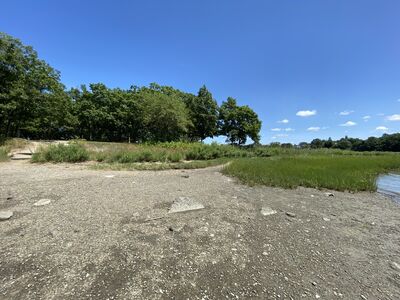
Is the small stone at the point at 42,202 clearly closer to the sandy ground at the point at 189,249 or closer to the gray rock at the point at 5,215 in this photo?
the sandy ground at the point at 189,249

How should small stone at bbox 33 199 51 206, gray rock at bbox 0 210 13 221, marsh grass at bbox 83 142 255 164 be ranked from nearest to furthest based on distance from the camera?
gray rock at bbox 0 210 13 221 → small stone at bbox 33 199 51 206 → marsh grass at bbox 83 142 255 164

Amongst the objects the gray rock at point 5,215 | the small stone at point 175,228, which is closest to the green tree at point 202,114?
A: the gray rock at point 5,215

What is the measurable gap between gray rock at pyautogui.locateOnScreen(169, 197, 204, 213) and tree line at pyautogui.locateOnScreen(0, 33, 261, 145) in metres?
20.8

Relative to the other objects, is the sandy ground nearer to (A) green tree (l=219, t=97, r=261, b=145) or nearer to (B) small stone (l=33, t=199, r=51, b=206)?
(B) small stone (l=33, t=199, r=51, b=206)

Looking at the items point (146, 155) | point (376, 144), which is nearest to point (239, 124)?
point (146, 155)

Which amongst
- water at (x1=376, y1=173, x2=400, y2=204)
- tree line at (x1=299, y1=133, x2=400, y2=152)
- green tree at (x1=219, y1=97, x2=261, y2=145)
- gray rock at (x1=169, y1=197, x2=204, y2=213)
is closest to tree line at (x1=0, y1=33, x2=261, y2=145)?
green tree at (x1=219, y1=97, x2=261, y2=145)

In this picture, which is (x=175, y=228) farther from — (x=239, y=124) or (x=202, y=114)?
(x=239, y=124)

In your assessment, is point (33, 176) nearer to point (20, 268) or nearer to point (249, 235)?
point (20, 268)

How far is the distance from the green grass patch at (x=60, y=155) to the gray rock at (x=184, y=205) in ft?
33.5

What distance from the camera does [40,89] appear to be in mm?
21547

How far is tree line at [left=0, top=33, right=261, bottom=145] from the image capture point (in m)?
20.0

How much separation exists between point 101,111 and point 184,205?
3653 centimetres

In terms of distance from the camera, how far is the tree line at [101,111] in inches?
787

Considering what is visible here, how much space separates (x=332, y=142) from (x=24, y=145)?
124638 millimetres
